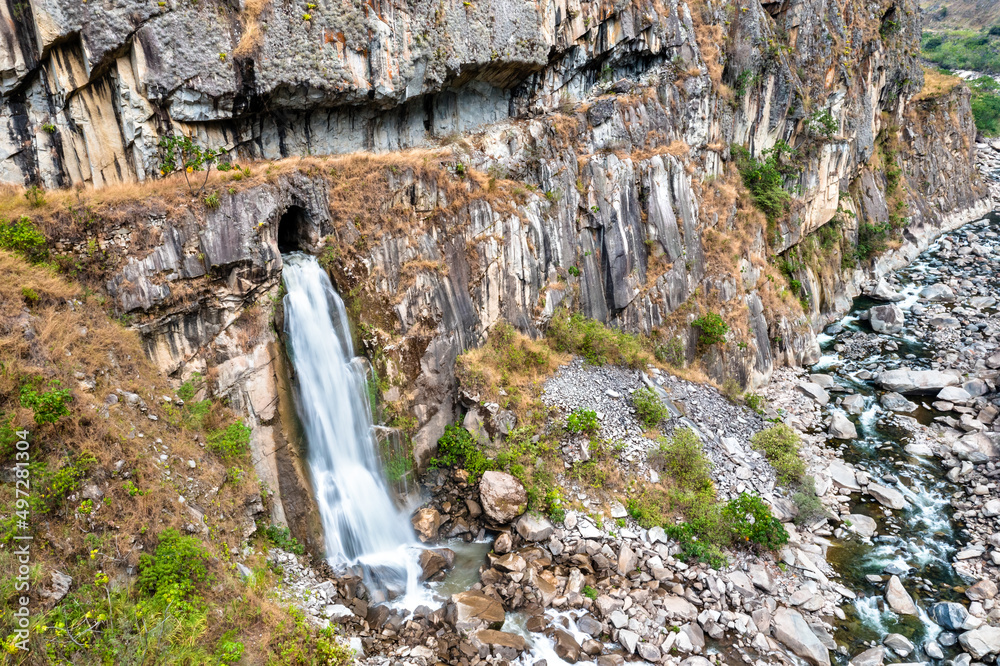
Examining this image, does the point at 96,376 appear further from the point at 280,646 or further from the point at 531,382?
the point at 531,382

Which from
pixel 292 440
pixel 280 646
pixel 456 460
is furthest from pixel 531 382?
pixel 280 646

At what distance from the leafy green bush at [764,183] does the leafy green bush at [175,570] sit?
2562cm

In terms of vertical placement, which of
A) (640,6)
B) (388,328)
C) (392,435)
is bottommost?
(392,435)

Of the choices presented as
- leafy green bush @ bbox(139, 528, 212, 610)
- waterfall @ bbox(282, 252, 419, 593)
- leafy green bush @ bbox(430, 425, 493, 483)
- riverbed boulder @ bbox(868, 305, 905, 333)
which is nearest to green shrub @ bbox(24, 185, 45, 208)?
waterfall @ bbox(282, 252, 419, 593)

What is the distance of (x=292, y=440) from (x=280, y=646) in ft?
15.9

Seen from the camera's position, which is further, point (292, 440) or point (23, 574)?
point (292, 440)

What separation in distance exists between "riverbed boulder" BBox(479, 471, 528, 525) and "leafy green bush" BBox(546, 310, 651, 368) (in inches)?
234

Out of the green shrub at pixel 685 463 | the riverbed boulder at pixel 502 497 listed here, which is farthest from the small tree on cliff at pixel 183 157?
the green shrub at pixel 685 463

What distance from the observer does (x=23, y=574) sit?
890cm

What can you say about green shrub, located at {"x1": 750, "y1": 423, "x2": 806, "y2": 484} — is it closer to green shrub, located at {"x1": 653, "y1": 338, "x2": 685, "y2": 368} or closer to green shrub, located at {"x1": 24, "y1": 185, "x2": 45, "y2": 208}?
green shrub, located at {"x1": 653, "y1": 338, "x2": 685, "y2": 368}

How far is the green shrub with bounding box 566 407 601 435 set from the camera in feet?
55.0

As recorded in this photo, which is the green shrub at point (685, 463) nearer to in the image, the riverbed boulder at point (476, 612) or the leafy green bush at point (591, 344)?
the leafy green bush at point (591, 344)

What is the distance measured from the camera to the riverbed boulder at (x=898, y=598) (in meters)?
13.5

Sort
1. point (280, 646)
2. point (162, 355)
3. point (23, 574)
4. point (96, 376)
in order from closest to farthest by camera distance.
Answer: point (23, 574) < point (280, 646) < point (96, 376) < point (162, 355)
